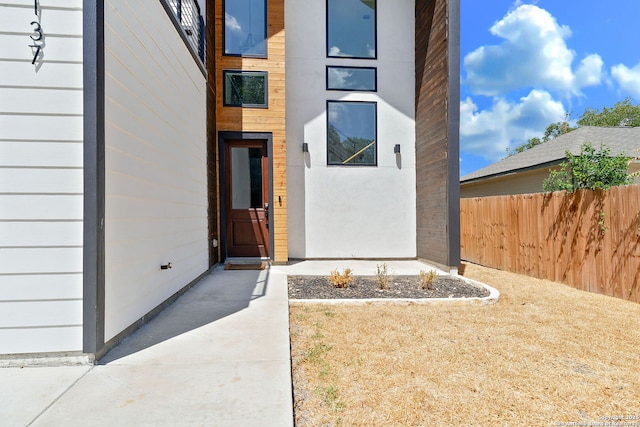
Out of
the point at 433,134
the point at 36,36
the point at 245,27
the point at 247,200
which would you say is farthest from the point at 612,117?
the point at 36,36

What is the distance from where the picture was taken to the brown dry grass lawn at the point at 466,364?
1678mm

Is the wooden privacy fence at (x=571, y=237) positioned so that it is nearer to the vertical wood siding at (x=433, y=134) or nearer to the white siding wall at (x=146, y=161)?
the vertical wood siding at (x=433, y=134)

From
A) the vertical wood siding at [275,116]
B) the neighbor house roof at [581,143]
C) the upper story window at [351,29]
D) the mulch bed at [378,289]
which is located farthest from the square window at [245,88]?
the neighbor house roof at [581,143]

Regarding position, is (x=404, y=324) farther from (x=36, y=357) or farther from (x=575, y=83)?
(x=575, y=83)

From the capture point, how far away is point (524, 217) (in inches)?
213

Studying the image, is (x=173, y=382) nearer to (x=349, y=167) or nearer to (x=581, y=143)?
(x=349, y=167)

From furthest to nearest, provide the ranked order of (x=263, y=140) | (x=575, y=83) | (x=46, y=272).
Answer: (x=575, y=83) < (x=263, y=140) < (x=46, y=272)

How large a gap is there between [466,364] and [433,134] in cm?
451

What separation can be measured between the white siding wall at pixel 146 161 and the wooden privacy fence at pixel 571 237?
541cm

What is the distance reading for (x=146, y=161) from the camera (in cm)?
296

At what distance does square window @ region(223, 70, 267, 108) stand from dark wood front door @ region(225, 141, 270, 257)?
75cm

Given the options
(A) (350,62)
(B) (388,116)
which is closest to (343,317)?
(B) (388,116)

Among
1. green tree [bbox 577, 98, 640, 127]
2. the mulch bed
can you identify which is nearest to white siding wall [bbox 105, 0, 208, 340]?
the mulch bed

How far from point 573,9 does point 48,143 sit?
34513 mm
